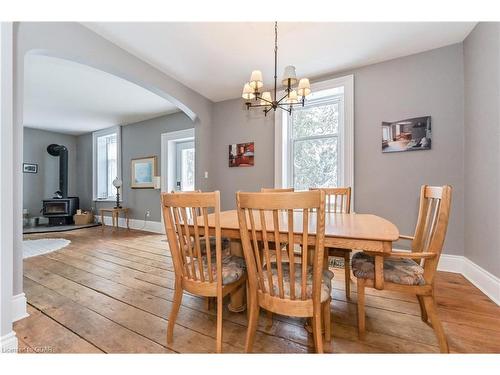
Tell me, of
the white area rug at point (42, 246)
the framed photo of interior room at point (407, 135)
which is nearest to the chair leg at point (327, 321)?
the framed photo of interior room at point (407, 135)

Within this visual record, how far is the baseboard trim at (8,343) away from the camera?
122 cm

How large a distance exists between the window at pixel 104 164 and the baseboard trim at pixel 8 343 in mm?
5359

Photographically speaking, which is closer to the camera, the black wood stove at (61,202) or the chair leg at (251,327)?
the chair leg at (251,327)

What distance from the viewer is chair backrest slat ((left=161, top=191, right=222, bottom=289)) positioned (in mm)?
1191

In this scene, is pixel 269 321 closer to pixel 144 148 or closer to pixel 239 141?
pixel 239 141

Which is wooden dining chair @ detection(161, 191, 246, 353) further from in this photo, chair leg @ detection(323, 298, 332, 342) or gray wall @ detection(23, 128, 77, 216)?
gray wall @ detection(23, 128, 77, 216)

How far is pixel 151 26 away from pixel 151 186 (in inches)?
140

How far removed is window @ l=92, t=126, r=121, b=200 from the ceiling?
13.4ft

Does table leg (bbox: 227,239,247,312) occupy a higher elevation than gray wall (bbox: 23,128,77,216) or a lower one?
lower

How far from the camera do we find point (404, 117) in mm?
2672

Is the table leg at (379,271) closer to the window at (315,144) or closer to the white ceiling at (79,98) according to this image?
the window at (315,144)

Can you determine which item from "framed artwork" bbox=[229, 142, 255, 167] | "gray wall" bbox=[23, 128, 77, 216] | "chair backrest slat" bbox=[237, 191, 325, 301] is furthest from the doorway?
"chair backrest slat" bbox=[237, 191, 325, 301]

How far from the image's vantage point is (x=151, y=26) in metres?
2.18
